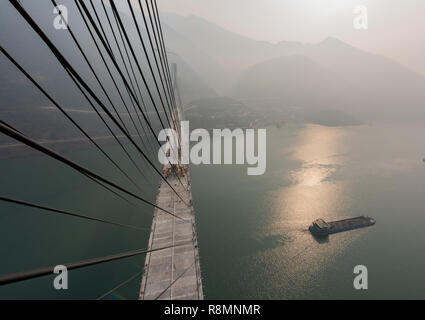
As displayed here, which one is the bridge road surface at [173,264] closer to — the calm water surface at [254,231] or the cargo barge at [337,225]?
the calm water surface at [254,231]

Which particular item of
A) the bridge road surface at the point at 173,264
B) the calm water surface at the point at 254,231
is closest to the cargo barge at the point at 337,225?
the calm water surface at the point at 254,231

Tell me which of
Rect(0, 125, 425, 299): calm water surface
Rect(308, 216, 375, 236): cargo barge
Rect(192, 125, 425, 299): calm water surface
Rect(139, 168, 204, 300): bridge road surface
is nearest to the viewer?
Rect(139, 168, 204, 300): bridge road surface

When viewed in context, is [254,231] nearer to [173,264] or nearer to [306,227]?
[306,227]

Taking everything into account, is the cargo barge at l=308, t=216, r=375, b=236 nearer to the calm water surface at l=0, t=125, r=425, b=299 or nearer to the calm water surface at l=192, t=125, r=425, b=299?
the calm water surface at l=192, t=125, r=425, b=299

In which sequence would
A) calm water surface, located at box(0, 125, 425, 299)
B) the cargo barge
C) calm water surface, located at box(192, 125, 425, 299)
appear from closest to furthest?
calm water surface, located at box(0, 125, 425, 299), calm water surface, located at box(192, 125, 425, 299), the cargo barge

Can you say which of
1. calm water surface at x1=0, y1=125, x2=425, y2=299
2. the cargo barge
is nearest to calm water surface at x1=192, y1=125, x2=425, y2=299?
calm water surface at x1=0, y1=125, x2=425, y2=299

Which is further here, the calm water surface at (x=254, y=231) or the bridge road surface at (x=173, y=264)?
the calm water surface at (x=254, y=231)
